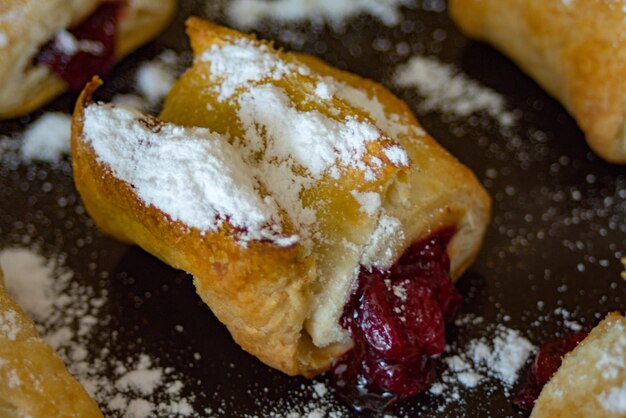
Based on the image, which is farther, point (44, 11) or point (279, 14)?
point (279, 14)

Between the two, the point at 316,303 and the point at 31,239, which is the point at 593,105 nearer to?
the point at 316,303

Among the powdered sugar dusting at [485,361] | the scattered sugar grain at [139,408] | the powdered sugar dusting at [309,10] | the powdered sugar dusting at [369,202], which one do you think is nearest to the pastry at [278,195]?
the powdered sugar dusting at [369,202]

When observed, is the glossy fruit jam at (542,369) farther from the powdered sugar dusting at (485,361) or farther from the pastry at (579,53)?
the pastry at (579,53)

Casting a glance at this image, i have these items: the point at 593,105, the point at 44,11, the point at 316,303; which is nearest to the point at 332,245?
the point at 316,303

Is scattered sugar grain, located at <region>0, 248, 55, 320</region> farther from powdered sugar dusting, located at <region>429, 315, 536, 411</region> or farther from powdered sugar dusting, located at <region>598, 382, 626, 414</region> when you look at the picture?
powdered sugar dusting, located at <region>598, 382, 626, 414</region>

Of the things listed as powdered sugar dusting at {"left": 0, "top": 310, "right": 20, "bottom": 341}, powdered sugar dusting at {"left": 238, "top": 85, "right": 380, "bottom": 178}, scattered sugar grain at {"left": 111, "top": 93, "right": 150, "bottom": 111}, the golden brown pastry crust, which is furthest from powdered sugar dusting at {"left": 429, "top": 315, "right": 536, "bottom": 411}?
scattered sugar grain at {"left": 111, "top": 93, "right": 150, "bottom": 111}

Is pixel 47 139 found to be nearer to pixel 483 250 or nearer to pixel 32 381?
pixel 32 381
